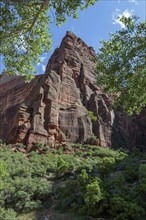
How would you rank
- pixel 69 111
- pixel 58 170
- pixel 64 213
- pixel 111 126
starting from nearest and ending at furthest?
pixel 64 213, pixel 58 170, pixel 69 111, pixel 111 126

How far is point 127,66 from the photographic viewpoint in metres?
12.0

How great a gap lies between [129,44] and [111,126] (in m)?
36.2

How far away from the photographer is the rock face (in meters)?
36.3

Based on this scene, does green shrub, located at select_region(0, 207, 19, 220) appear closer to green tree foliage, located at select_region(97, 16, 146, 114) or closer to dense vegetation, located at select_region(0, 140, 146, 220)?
dense vegetation, located at select_region(0, 140, 146, 220)

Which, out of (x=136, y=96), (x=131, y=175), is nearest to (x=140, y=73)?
(x=136, y=96)

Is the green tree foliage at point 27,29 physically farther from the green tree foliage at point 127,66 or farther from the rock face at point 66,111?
the rock face at point 66,111

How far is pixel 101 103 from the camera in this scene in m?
48.2

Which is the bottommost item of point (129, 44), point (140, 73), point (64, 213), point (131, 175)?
point (64, 213)

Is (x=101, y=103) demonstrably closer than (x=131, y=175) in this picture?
No

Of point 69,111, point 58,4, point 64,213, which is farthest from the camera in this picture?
point 69,111

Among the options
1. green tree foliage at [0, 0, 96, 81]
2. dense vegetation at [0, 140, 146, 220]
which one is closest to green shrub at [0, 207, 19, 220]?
dense vegetation at [0, 140, 146, 220]

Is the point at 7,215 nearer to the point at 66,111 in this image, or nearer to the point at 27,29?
the point at 27,29

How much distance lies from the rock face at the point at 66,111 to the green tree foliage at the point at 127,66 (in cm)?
1410

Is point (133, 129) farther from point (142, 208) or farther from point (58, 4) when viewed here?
point (58, 4)
